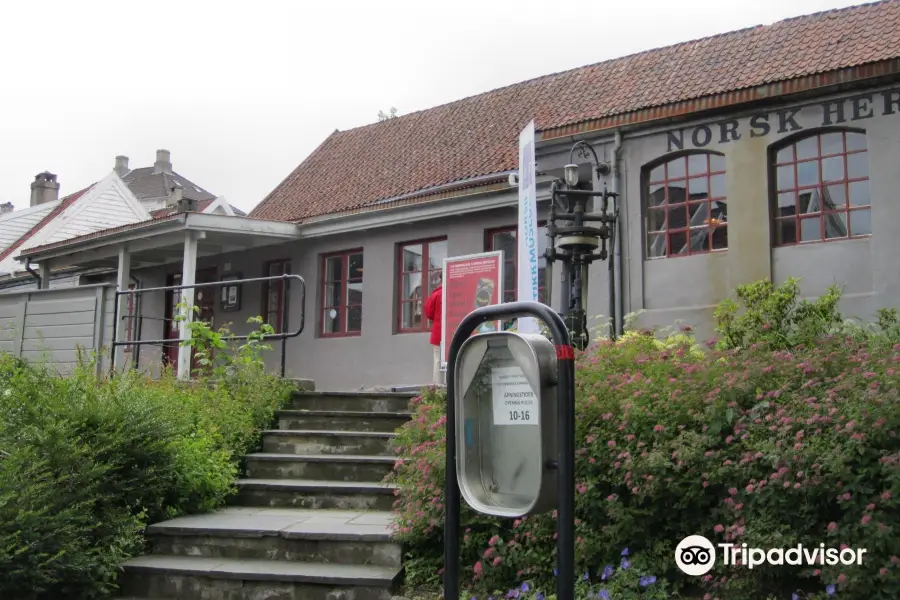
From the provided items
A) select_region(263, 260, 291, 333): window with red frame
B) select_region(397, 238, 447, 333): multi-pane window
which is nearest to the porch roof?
select_region(263, 260, 291, 333): window with red frame

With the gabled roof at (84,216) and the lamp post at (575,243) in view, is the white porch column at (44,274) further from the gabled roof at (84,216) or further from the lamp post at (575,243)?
the lamp post at (575,243)

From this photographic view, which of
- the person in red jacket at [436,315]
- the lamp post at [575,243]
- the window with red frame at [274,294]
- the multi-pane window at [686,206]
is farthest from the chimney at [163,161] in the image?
the lamp post at [575,243]

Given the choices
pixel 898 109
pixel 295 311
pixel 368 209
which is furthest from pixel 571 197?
pixel 295 311

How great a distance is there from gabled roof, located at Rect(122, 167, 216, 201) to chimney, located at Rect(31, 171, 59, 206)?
2875 mm

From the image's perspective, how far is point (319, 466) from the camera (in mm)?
7320

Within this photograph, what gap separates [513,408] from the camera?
2.71 metres

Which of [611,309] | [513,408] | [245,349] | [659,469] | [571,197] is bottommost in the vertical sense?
[659,469]

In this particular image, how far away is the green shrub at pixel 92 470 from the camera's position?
529 cm

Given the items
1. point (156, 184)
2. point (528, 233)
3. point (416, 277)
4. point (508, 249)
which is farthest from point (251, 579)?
point (156, 184)

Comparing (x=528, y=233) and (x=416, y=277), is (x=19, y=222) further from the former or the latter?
(x=528, y=233)

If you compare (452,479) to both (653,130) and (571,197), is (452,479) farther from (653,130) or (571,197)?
(653,130)

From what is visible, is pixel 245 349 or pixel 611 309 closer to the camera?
pixel 245 349

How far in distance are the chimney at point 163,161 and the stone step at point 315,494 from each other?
32.6 meters

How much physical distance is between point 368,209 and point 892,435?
38.1 ft
